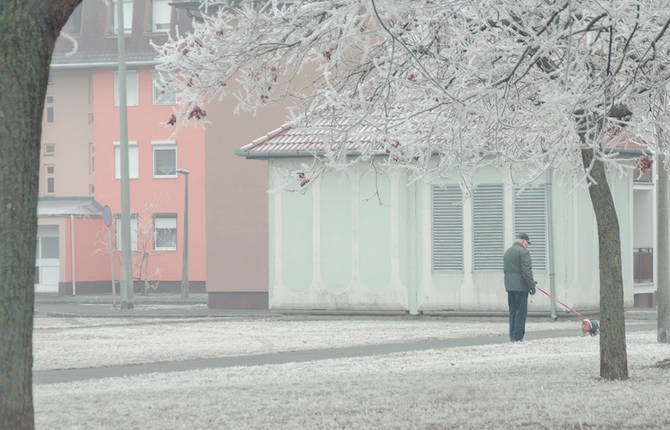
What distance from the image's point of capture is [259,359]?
16.1 m

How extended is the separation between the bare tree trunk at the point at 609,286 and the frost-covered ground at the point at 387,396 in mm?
275

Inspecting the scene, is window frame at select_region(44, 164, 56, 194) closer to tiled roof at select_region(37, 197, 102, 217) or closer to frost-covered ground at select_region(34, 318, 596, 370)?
tiled roof at select_region(37, 197, 102, 217)

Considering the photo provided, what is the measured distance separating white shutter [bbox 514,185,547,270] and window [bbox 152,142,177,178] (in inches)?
1076

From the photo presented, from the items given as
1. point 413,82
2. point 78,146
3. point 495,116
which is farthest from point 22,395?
point 78,146

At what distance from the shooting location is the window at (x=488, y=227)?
2645 cm

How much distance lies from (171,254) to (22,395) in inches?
1757

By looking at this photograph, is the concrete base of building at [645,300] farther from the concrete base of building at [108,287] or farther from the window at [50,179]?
the window at [50,179]

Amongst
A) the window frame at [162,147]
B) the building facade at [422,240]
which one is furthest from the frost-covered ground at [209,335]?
the window frame at [162,147]

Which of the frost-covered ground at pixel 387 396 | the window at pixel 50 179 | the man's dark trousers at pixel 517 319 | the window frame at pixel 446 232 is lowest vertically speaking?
the frost-covered ground at pixel 387 396

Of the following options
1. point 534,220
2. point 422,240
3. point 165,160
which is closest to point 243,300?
point 422,240

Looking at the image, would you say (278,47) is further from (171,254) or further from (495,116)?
(171,254)

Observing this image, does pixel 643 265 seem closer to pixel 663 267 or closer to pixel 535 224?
pixel 535 224

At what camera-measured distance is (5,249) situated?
657cm

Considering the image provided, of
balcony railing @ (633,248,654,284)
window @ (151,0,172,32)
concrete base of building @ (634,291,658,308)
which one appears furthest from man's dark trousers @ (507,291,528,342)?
window @ (151,0,172,32)
